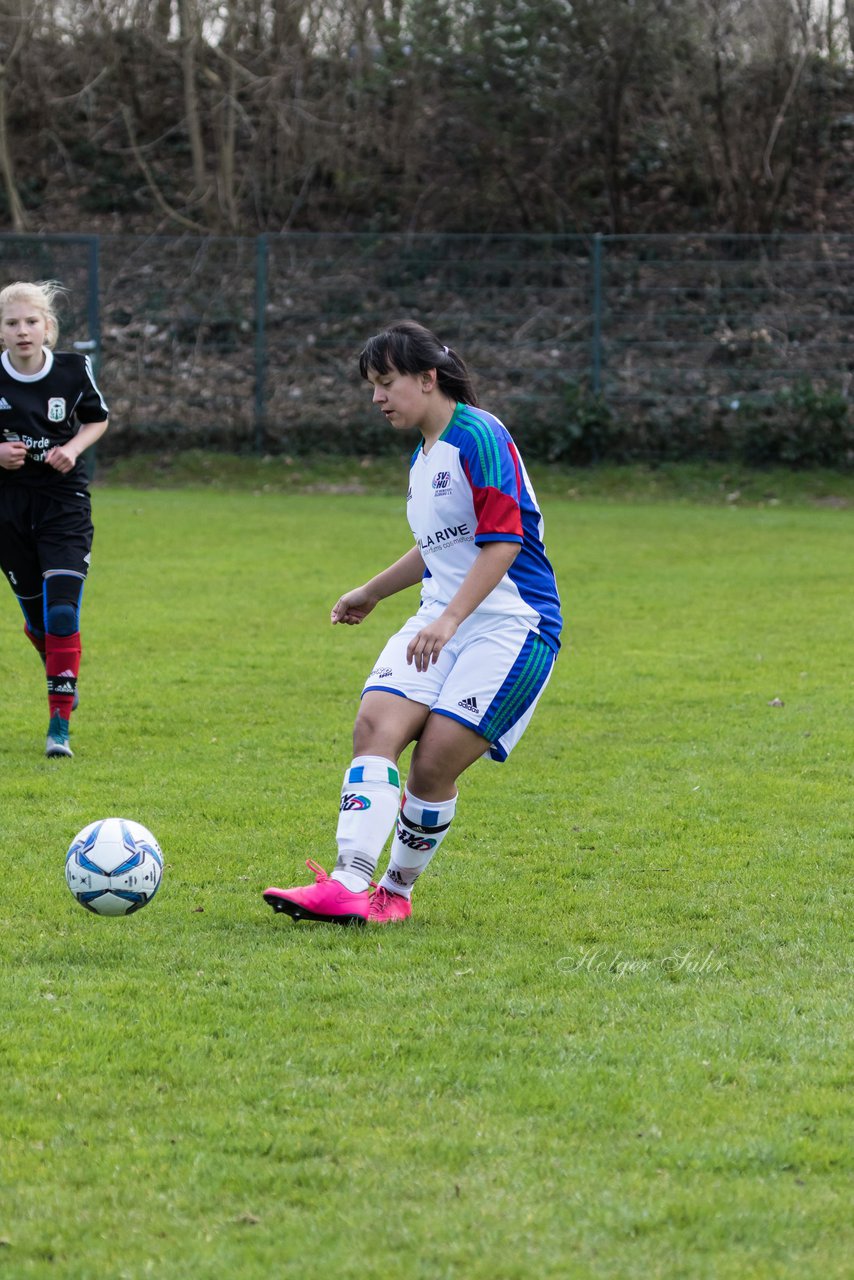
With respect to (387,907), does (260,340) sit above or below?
above

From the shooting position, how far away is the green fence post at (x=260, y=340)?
22.3 meters

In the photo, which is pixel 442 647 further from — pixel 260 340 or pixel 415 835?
pixel 260 340

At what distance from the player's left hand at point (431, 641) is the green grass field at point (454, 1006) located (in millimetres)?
842

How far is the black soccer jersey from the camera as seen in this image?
7254 mm

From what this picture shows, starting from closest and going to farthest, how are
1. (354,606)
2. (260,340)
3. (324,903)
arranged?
(324,903), (354,606), (260,340)

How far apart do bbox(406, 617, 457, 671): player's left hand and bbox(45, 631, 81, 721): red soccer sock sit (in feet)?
10.3

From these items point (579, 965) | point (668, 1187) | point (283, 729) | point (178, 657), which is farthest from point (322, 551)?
point (668, 1187)

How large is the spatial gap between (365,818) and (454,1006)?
2.78ft

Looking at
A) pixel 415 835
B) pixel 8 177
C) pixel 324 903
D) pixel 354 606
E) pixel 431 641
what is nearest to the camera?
pixel 431 641

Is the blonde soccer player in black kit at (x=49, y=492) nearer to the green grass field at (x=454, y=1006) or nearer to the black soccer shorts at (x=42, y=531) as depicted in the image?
the black soccer shorts at (x=42, y=531)

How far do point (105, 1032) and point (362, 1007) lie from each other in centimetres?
65

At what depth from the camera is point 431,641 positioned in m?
4.49

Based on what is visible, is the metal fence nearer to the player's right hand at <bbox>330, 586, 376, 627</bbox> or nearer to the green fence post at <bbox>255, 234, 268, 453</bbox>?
the green fence post at <bbox>255, 234, 268, 453</bbox>

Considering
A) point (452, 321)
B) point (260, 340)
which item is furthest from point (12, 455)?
point (452, 321)
